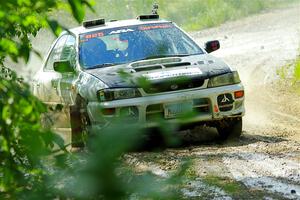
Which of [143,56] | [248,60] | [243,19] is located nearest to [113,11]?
[243,19]

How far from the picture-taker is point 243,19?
29641 millimetres

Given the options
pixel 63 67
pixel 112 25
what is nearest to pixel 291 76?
pixel 112 25

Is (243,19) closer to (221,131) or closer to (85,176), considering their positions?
(221,131)

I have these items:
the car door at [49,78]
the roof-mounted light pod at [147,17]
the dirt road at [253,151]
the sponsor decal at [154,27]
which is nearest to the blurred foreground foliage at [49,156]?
the dirt road at [253,151]

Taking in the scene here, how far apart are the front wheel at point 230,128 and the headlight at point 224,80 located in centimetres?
47

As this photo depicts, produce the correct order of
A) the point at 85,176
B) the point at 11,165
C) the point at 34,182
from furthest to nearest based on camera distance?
1. the point at 11,165
2. the point at 34,182
3. the point at 85,176

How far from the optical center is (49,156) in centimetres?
176

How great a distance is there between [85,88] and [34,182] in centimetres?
606

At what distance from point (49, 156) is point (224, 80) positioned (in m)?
6.36

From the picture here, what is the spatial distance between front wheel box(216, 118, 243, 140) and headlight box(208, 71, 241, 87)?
0.47 m

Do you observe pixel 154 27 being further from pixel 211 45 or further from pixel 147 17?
pixel 211 45

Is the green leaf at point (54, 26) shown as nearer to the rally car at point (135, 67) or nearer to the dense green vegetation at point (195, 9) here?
the rally car at point (135, 67)

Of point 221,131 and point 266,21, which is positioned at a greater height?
point 266,21

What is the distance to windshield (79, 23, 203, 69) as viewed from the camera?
8500mm
